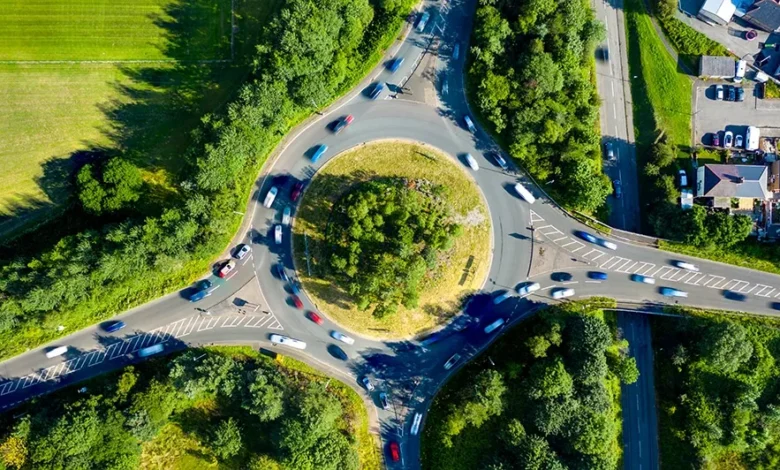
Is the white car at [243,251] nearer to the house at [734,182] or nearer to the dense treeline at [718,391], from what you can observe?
the dense treeline at [718,391]

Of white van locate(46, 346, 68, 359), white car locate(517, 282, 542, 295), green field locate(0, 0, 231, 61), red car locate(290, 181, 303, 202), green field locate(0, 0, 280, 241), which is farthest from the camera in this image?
green field locate(0, 0, 231, 61)

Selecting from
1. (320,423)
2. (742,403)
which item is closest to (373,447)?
(320,423)

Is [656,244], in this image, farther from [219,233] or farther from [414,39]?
[219,233]

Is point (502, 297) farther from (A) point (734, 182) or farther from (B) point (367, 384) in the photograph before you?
(A) point (734, 182)

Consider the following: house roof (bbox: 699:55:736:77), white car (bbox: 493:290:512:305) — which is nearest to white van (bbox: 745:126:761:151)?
house roof (bbox: 699:55:736:77)

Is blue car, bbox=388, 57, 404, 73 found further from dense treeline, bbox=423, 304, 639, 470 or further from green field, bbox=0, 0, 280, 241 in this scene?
dense treeline, bbox=423, 304, 639, 470

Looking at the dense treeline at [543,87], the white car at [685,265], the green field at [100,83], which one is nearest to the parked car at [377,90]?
the dense treeline at [543,87]
